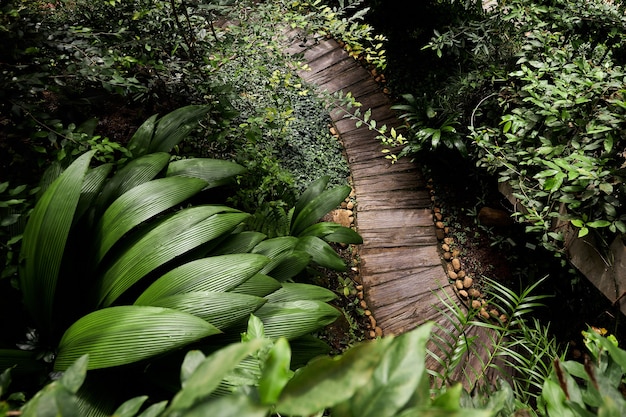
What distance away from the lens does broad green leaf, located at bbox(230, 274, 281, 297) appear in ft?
5.20

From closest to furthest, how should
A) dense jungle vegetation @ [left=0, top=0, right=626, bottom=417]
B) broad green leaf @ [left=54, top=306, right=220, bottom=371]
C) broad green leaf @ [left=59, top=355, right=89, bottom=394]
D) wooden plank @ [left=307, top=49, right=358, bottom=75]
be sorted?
broad green leaf @ [left=59, top=355, right=89, bottom=394] → dense jungle vegetation @ [left=0, top=0, right=626, bottom=417] → broad green leaf @ [left=54, top=306, right=220, bottom=371] → wooden plank @ [left=307, top=49, right=358, bottom=75]

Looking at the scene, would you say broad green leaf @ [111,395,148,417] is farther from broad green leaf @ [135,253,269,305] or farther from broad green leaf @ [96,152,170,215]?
broad green leaf @ [96,152,170,215]

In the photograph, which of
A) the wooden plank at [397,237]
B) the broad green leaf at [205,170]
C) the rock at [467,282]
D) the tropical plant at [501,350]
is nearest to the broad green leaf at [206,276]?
the broad green leaf at [205,170]

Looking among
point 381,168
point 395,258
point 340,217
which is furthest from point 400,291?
point 381,168

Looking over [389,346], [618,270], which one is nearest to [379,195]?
[618,270]

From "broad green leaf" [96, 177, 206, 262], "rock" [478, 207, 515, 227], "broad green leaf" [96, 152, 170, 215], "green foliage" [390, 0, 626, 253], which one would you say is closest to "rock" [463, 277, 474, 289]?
"rock" [478, 207, 515, 227]

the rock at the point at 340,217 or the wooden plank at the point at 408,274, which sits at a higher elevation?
the rock at the point at 340,217

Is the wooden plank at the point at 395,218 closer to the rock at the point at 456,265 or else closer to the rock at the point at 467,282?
the rock at the point at 456,265

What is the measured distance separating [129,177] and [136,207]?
282 millimetres

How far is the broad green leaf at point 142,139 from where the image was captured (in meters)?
2.05

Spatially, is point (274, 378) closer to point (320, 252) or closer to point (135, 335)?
point (135, 335)

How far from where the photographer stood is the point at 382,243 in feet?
9.84

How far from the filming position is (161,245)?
1.54m

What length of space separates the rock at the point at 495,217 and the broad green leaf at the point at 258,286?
80.3 inches
